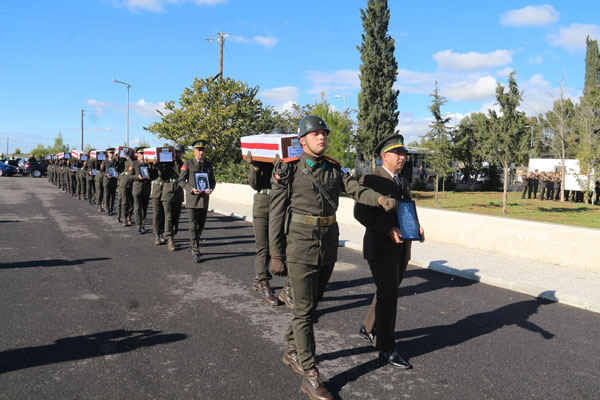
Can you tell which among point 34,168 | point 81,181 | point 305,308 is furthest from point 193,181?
point 34,168

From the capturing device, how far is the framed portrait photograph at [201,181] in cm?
832

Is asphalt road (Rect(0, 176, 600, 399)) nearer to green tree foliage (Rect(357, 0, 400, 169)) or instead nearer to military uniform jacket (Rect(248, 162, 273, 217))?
military uniform jacket (Rect(248, 162, 273, 217))

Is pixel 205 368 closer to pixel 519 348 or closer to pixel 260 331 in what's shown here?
pixel 260 331

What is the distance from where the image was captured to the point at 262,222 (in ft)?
21.4

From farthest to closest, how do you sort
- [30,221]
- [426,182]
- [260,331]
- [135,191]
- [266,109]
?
1. [426,182]
2. [266,109]
3. [30,221]
4. [135,191]
5. [260,331]

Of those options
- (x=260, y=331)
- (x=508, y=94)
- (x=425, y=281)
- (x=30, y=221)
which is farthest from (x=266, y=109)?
(x=260, y=331)

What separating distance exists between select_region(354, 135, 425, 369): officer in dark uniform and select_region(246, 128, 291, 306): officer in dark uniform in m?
2.07

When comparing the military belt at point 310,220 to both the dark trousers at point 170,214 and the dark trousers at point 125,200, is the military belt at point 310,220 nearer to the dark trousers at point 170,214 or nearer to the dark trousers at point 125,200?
the dark trousers at point 170,214

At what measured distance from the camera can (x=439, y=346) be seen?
4.55 metres

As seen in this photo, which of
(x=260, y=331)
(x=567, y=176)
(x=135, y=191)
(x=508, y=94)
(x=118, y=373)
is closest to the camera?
(x=118, y=373)

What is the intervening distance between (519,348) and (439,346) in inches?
31.4

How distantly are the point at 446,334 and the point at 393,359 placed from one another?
3.54 feet

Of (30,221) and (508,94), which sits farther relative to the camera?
(508,94)

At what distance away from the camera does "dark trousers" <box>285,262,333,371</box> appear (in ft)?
11.8
